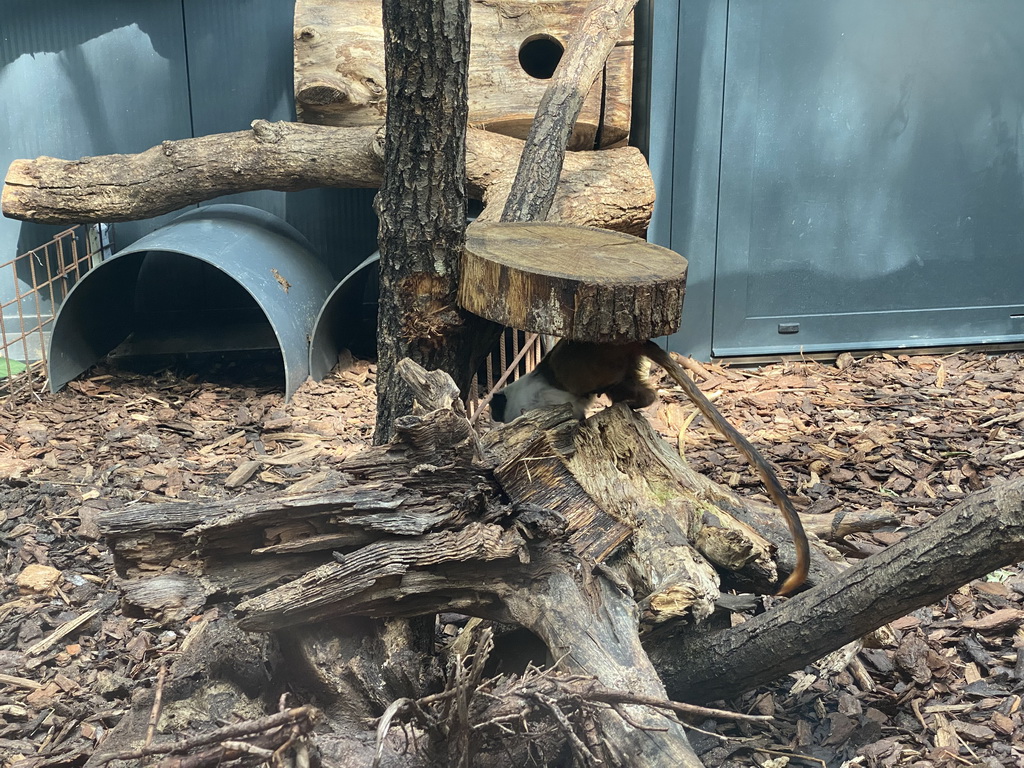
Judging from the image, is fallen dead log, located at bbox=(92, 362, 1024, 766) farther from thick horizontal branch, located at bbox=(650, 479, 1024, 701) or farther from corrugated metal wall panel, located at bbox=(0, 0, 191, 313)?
corrugated metal wall panel, located at bbox=(0, 0, 191, 313)

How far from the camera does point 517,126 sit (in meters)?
4.49

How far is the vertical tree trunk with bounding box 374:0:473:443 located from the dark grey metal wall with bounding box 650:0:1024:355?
2346 millimetres

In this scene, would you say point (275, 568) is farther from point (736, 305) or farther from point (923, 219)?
point (923, 219)

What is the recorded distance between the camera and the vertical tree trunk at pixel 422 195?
7.92ft

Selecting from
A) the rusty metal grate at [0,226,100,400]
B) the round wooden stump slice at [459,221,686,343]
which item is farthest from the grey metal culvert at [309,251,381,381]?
the round wooden stump slice at [459,221,686,343]

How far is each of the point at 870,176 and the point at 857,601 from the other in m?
3.76

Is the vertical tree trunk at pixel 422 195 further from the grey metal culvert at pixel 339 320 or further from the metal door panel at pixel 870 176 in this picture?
the metal door panel at pixel 870 176

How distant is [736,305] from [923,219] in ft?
3.77

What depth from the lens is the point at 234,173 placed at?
14.3 ft

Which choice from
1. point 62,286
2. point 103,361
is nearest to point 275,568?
point 103,361

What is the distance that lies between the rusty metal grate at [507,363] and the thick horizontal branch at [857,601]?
6.94 feet

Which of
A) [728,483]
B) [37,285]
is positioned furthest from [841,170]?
[37,285]

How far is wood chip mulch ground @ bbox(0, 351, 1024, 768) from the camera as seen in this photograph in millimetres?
2084

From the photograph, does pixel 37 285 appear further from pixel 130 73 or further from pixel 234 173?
pixel 234 173
